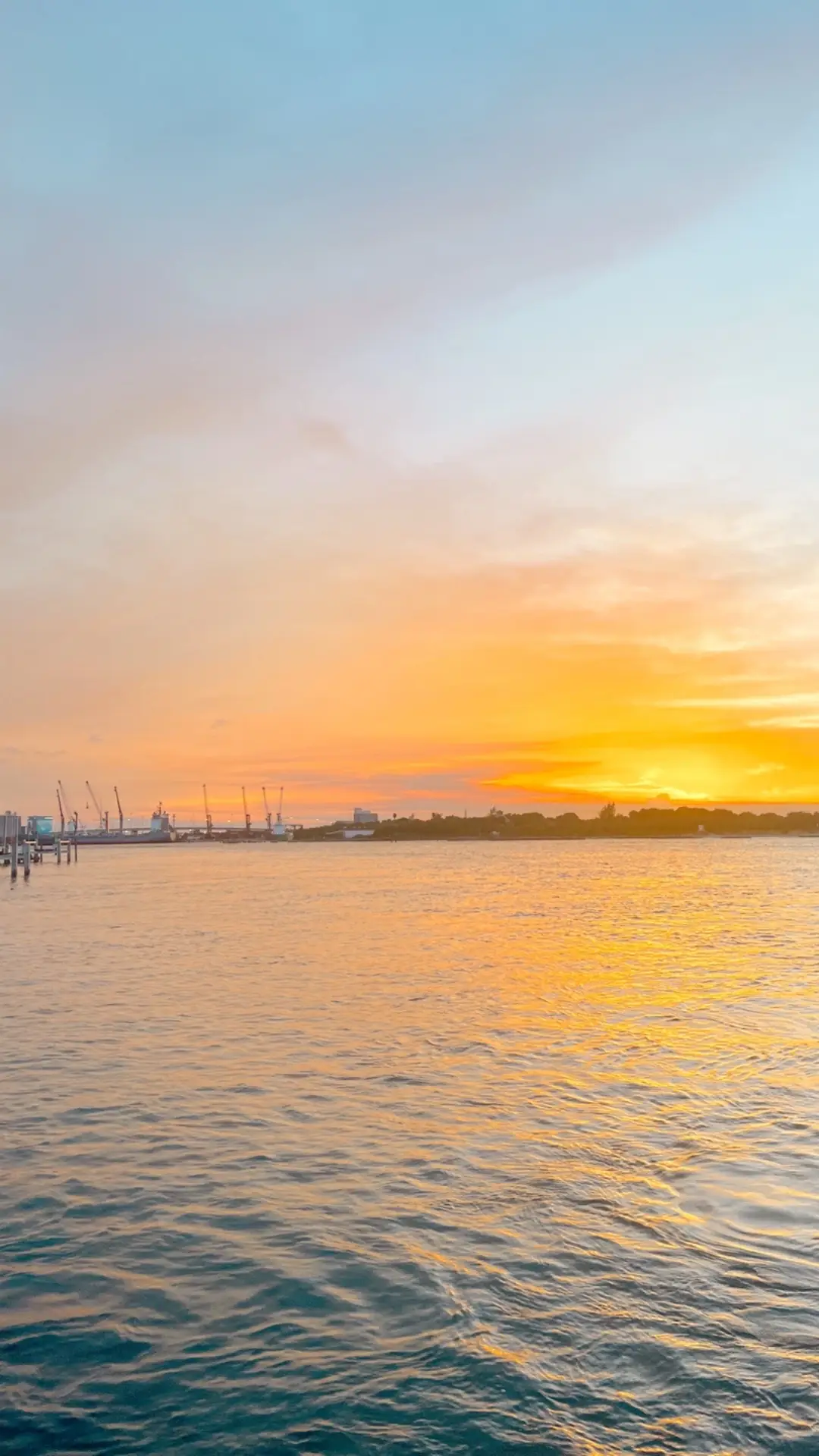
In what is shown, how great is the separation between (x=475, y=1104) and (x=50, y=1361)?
9.67m

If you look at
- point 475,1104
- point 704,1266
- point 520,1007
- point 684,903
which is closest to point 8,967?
point 520,1007

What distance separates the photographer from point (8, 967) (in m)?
38.2

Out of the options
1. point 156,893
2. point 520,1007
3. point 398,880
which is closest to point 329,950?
point 520,1007

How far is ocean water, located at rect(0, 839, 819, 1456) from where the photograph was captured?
8.15 metres

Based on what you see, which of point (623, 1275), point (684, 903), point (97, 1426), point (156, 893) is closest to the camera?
point (97, 1426)

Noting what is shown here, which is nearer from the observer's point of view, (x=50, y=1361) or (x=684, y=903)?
(x=50, y=1361)

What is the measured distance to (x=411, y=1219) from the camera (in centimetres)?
1227

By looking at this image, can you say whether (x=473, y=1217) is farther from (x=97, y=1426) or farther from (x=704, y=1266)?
(x=97, y=1426)

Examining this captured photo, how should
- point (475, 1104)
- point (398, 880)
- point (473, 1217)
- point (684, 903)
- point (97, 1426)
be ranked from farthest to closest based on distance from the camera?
point (398, 880) → point (684, 903) → point (475, 1104) → point (473, 1217) → point (97, 1426)

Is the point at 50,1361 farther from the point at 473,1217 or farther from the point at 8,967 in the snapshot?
the point at 8,967

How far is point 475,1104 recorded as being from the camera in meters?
17.5

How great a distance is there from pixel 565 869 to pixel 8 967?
102m

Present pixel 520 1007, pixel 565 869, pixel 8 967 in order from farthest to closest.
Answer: pixel 565 869, pixel 8 967, pixel 520 1007

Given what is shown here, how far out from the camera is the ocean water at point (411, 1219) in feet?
26.7
